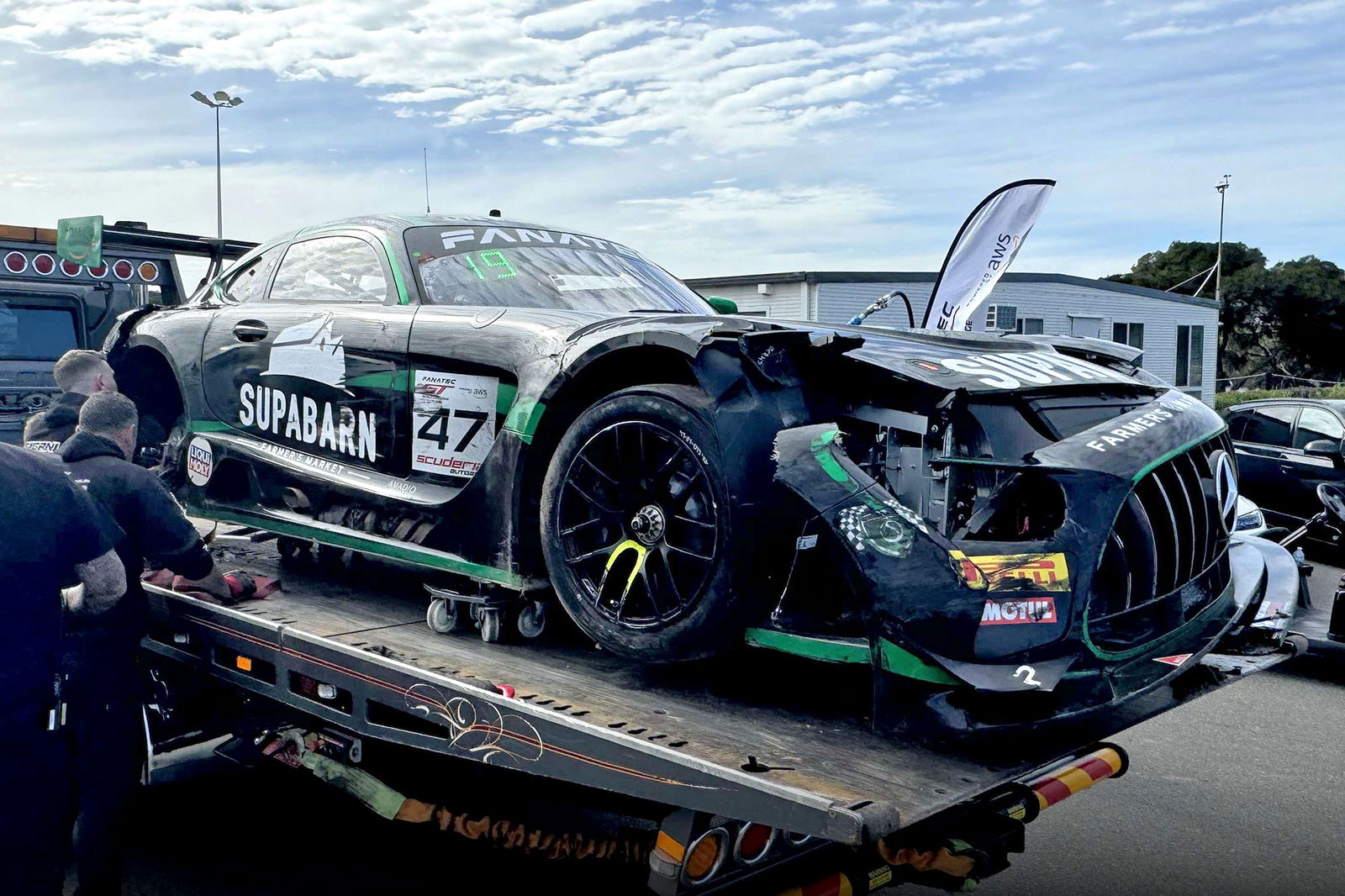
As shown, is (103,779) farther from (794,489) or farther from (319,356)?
(794,489)

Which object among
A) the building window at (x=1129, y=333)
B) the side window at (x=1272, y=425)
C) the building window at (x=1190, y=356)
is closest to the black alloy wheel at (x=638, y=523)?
the side window at (x=1272, y=425)

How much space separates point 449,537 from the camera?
11.9ft

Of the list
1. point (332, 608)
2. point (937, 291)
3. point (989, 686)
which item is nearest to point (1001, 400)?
point (989, 686)

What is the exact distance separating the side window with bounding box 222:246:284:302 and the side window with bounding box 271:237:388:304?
93 mm

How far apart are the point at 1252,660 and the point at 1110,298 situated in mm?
26708

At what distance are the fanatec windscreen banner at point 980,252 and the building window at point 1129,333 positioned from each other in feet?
57.1

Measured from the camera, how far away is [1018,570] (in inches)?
104

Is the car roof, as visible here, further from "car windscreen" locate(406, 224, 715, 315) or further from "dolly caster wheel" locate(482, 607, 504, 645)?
"dolly caster wheel" locate(482, 607, 504, 645)

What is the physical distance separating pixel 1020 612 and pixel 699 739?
31.2 inches

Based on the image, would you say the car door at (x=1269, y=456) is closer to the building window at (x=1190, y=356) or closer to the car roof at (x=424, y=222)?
the car roof at (x=424, y=222)

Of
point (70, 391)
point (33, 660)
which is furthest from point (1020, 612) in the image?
point (70, 391)

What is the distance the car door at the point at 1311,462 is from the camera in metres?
9.88

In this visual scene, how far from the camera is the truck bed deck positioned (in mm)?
2518

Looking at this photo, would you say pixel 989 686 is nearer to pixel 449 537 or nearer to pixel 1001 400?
pixel 1001 400
